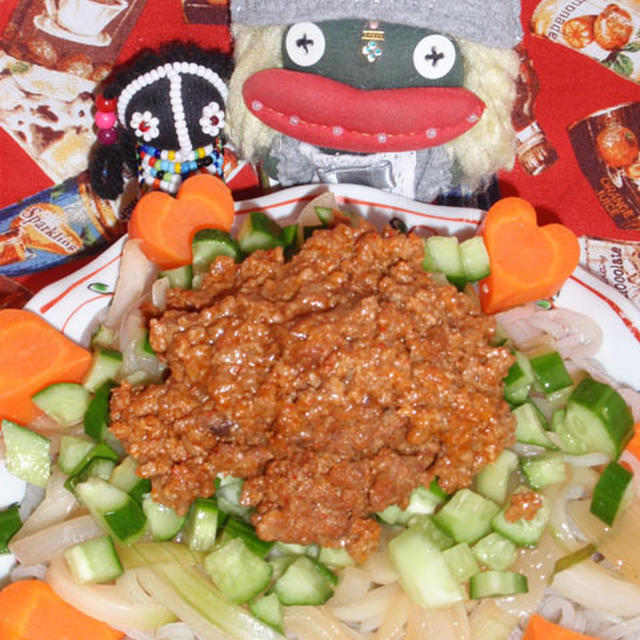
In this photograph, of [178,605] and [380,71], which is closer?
[178,605]

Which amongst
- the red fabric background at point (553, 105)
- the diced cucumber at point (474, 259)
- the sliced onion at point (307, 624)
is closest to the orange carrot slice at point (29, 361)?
the sliced onion at point (307, 624)

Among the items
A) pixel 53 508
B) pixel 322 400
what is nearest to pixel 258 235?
pixel 322 400

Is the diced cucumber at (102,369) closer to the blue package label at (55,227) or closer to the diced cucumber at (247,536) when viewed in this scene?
the diced cucumber at (247,536)

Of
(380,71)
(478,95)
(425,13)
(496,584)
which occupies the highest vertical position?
(425,13)

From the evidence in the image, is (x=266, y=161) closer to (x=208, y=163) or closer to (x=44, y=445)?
(x=208, y=163)

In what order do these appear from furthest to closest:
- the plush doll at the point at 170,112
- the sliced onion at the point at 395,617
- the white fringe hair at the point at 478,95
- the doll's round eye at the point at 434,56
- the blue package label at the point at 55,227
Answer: the blue package label at the point at 55,227
the plush doll at the point at 170,112
the white fringe hair at the point at 478,95
the doll's round eye at the point at 434,56
the sliced onion at the point at 395,617

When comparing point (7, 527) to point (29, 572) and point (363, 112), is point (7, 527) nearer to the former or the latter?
point (29, 572)

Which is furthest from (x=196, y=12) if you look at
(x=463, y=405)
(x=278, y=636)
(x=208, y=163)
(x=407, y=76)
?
(x=278, y=636)
